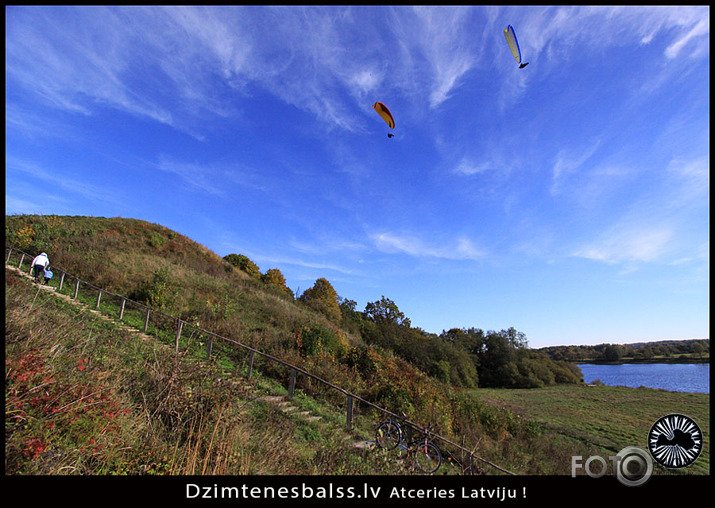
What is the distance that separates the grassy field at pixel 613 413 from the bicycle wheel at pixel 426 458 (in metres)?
13.4

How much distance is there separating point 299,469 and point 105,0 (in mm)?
7618

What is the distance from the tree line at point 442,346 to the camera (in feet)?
124

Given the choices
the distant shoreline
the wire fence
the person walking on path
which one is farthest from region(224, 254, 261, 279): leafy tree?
the distant shoreline

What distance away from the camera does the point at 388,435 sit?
7977 mm

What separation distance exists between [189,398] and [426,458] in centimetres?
642

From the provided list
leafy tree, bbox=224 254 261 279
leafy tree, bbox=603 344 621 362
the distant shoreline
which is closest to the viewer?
leafy tree, bbox=224 254 261 279

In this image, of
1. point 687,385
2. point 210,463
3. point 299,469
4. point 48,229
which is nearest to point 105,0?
point 210,463

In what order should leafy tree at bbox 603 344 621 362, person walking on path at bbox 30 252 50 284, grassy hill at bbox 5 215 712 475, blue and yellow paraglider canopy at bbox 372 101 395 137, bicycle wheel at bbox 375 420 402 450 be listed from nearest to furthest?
grassy hill at bbox 5 215 712 475, bicycle wheel at bbox 375 420 402 450, blue and yellow paraglider canopy at bbox 372 101 395 137, person walking on path at bbox 30 252 50 284, leafy tree at bbox 603 344 621 362

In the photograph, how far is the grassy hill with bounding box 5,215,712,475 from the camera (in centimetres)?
389

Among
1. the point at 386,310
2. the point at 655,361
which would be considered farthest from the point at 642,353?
the point at 386,310

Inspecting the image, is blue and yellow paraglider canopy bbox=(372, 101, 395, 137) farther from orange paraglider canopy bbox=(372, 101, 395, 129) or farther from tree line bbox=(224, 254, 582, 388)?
tree line bbox=(224, 254, 582, 388)

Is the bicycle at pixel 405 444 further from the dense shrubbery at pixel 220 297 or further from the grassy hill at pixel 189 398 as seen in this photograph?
the dense shrubbery at pixel 220 297

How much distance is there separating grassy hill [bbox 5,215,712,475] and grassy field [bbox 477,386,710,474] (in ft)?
6.37

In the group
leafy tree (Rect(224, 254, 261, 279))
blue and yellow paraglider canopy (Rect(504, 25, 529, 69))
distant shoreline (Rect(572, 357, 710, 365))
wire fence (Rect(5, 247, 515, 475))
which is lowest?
distant shoreline (Rect(572, 357, 710, 365))
